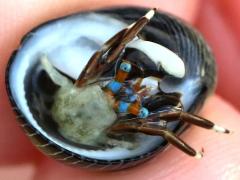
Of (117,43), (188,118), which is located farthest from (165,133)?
(117,43)

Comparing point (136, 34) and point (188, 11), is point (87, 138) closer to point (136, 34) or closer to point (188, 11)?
point (136, 34)

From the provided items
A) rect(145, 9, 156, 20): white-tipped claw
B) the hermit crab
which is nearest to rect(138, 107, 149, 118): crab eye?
the hermit crab

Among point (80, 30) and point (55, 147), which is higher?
point (80, 30)

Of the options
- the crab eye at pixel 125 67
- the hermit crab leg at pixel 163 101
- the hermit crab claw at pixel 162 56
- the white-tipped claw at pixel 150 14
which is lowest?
the hermit crab leg at pixel 163 101

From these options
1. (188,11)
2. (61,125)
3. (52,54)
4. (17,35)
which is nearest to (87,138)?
(61,125)

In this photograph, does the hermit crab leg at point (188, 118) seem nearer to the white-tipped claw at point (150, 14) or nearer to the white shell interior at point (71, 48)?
the white shell interior at point (71, 48)

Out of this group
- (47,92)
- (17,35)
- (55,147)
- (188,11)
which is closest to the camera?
(55,147)

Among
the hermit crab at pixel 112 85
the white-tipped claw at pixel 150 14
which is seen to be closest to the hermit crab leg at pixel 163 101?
the hermit crab at pixel 112 85

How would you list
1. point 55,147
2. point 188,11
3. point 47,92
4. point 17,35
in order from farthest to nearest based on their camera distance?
1. point 188,11
2. point 17,35
3. point 47,92
4. point 55,147
